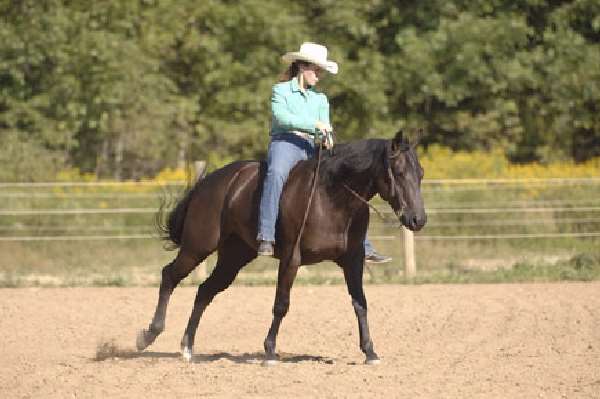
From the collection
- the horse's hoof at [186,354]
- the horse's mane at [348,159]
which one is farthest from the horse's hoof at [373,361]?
the horse's hoof at [186,354]

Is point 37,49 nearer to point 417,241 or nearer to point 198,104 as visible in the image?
point 198,104

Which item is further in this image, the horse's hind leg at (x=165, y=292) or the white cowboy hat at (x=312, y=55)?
the horse's hind leg at (x=165, y=292)

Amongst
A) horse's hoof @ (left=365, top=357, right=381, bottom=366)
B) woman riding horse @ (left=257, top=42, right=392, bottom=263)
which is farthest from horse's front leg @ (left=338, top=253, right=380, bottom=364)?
woman riding horse @ (left=257, top=42, right=392, bottom=263)

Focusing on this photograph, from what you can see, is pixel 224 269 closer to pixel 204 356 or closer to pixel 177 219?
pixel 177 219

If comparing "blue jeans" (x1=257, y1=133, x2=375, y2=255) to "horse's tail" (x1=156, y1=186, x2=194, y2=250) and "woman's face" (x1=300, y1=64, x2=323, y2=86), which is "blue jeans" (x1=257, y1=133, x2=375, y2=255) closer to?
"woman's face" (x1=300, y1=64, x2=323, y2=86)

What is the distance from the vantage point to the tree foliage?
20.5 meters

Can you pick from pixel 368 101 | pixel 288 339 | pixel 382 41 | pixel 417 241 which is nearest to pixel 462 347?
pixel 288 339

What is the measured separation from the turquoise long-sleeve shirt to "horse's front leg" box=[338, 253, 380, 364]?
3.28 feet

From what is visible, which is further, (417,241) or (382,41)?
(382,41)

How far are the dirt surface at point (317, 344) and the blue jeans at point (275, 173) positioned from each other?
1.02 m

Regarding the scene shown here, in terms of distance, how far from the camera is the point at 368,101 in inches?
837

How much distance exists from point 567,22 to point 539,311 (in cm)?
1186

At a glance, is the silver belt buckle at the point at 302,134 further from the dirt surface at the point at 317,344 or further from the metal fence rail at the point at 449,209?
the metal fence rail at the point at 449,209

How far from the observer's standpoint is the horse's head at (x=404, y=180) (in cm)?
748
